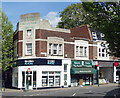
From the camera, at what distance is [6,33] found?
1336 inches

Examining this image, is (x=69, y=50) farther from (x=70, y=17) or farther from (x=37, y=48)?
(x=70, y=17)

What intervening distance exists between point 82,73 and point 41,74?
7.39m

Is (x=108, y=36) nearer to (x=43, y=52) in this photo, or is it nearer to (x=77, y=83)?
(x=43, y=52)

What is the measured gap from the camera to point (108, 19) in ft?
48.7

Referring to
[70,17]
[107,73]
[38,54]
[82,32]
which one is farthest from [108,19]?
[70,17]

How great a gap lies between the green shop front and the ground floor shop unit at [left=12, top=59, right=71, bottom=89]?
219 centimetres

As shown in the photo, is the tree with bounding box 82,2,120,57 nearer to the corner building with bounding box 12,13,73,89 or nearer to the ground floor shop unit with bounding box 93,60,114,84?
the corner building with bounding box 12,13,73,89

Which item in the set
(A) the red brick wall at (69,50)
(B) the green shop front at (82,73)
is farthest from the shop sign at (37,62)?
(B) the green shop front at (82,73)

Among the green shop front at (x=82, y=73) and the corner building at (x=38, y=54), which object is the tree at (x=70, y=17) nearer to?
the green shop front at (x=82, y=73)

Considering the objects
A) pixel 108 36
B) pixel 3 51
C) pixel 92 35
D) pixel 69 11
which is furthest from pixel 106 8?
pixel 69 11

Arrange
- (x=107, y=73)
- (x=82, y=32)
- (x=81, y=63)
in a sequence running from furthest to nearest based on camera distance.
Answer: (x=107, y=73) < (x=82, y=32) < (x=81, y=63)

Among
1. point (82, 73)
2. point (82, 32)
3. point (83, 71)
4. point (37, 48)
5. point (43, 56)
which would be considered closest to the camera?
point (37, 48)

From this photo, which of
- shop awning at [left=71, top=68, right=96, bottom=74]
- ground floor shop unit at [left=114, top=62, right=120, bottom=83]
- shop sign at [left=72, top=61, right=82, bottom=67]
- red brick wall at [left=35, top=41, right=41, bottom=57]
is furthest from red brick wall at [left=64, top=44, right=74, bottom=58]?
ground floor shop unit at [left=114, top=62, right=120, bottom=83]

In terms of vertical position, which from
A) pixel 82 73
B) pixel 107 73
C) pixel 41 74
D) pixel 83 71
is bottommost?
pixel 107 73
